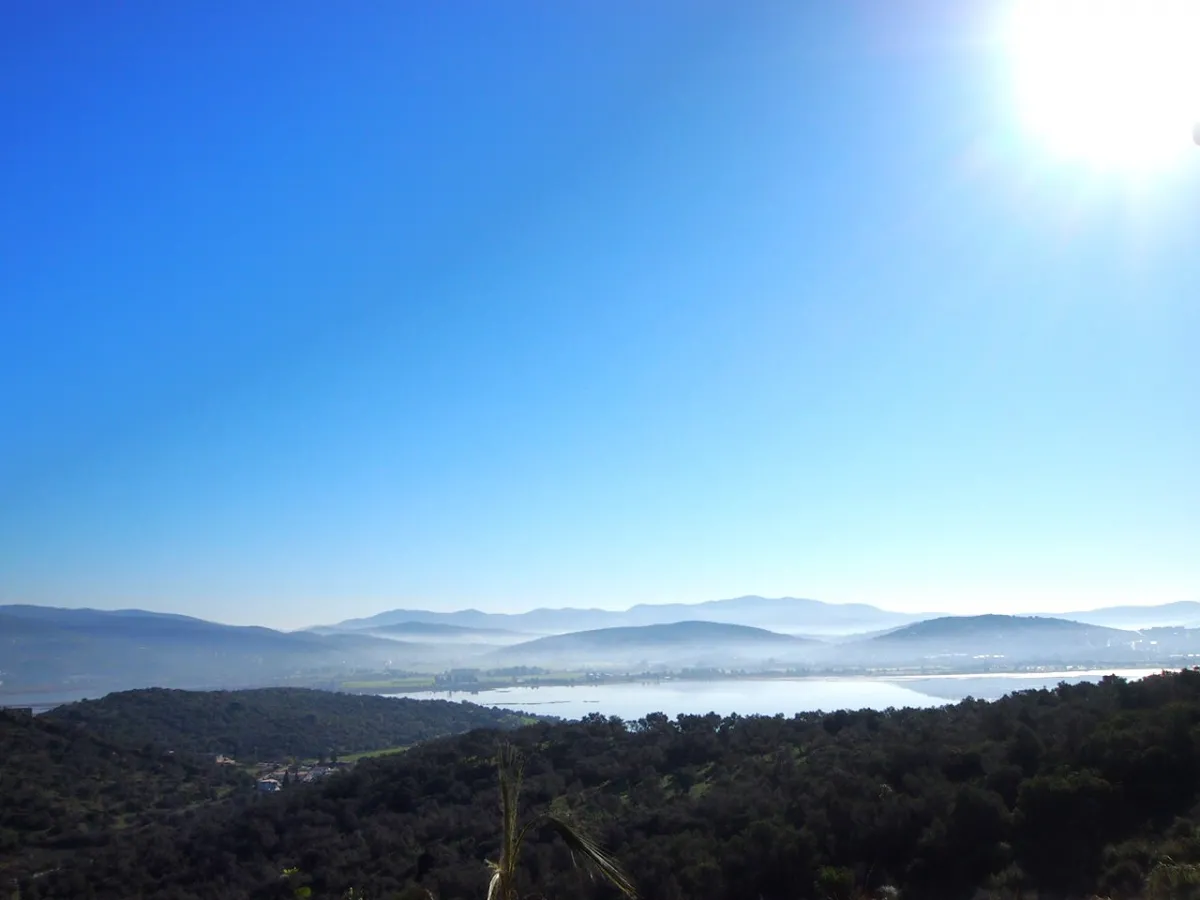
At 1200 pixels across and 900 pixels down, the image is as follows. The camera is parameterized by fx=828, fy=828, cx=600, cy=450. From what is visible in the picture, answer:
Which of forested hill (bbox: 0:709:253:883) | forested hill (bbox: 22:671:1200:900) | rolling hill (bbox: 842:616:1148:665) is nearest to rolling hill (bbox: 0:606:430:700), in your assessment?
forested hill (bbox: 0:709:253:883)

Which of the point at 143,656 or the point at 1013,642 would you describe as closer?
the point at 1013,642

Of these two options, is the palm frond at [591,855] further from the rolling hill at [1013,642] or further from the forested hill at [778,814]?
the rolling hill at [1013,642]

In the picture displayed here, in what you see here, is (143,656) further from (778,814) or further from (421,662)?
(778,814)

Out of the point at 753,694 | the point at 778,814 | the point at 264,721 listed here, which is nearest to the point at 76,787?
the point at 264,721

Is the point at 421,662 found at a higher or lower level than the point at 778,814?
lower

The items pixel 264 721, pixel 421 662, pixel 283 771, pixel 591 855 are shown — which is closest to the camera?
pixel 591 855

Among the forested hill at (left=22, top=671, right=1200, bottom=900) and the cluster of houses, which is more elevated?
the forested hill at (left=22, top=671, right=1200, bottom=900)

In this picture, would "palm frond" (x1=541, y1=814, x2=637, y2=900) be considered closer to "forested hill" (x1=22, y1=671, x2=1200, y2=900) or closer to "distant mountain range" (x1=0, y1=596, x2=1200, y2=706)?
"forested hill" (x1=22, y1=671, x2=1200, y2=900)
